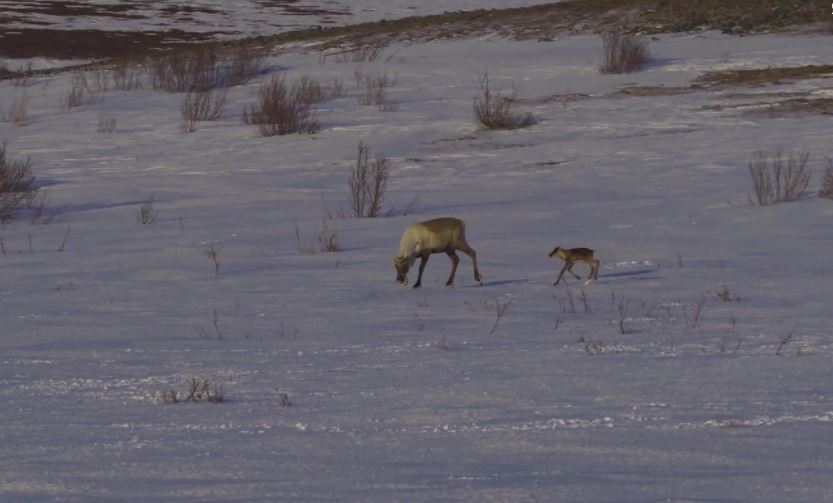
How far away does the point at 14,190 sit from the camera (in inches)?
549

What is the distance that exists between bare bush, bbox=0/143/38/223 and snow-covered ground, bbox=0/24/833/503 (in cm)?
30

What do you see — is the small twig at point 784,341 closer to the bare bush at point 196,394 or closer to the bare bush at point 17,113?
the bare bush at point 196,394

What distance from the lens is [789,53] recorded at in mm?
22328

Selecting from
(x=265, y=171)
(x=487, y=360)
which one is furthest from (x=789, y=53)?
(x=487, y=360)

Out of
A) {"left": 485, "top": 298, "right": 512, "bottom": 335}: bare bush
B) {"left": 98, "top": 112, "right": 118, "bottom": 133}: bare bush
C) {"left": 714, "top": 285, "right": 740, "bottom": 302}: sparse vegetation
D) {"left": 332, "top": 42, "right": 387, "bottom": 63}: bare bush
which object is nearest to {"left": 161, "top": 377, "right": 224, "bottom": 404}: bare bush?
{"left": 485, "top": 298, "right": 512, "bottom": 335}: bare bush

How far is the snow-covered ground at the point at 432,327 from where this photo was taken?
14.1 ft

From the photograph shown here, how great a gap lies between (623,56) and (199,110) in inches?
266

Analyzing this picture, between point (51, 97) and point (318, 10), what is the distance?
126 ft

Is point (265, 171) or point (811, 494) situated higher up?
point (811, 494)

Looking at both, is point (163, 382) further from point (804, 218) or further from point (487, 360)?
point (804, 218)

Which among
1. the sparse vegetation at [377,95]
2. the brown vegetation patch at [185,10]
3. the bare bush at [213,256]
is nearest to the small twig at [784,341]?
the bare bush at [213,256]

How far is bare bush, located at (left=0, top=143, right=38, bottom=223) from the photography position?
13336 mm

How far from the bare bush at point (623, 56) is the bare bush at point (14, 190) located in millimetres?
10303

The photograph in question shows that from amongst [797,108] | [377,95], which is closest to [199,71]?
[377,95]
